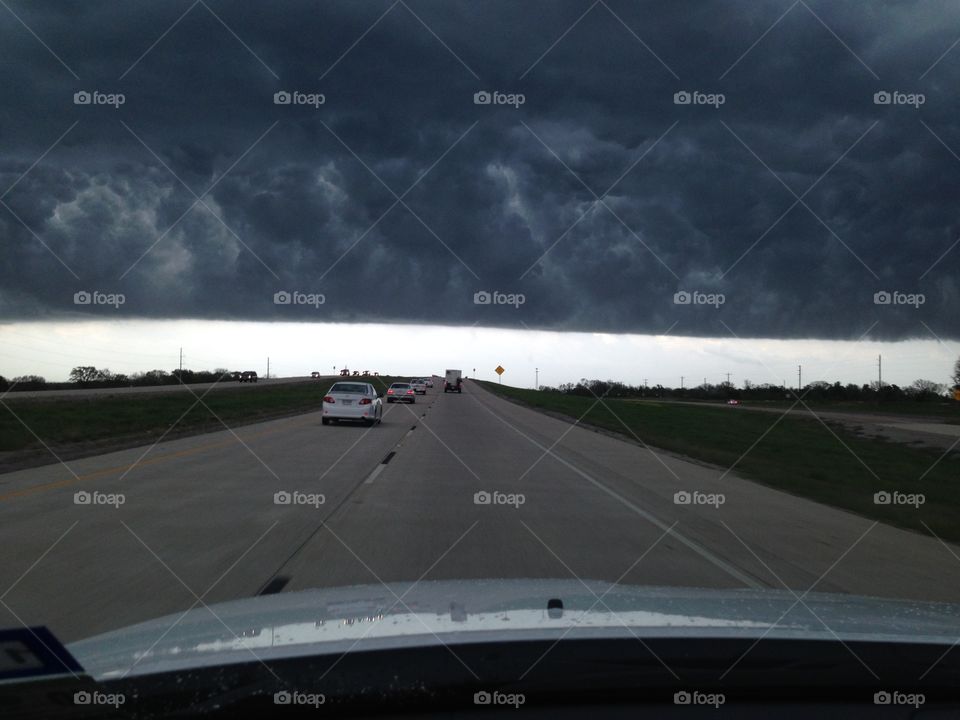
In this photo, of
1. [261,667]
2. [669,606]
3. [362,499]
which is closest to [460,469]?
[362,499]

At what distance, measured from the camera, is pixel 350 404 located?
1367 inches

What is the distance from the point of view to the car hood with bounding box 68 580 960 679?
3693mm

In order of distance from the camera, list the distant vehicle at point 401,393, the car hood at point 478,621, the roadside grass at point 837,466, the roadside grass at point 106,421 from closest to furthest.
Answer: the car hood at point 478,621 < the roadside grass at point 837,466 < the roadside grass at point 106,421 < the distant vehicle at point 401,393

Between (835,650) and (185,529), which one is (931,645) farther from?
(185,529)

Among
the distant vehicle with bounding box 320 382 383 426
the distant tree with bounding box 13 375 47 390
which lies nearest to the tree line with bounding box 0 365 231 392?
the distant tree with bounding box 13 375 47 390

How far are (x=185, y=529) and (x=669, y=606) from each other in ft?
26.8

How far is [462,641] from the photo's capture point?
3.64 meters

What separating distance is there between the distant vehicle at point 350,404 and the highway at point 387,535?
13502 millimetres

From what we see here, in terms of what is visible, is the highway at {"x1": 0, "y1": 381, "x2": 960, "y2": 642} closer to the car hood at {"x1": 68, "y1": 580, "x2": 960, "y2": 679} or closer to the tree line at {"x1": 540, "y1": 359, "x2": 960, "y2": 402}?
the car hood at {"x1": 68, "y1": 580, "x2": 960, "y2": 679}

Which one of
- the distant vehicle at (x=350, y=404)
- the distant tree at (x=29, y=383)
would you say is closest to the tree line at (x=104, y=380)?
the distant tree at (x=29, y=383)

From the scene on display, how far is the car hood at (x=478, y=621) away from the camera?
12.1ft

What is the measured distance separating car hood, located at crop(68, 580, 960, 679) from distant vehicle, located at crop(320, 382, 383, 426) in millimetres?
29320

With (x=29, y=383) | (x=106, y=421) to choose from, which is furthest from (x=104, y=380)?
(x=106, y=421)

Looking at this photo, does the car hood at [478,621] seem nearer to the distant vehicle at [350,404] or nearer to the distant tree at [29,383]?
the distant vehicle at [350,404]
